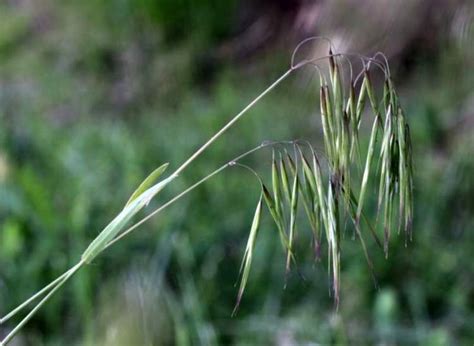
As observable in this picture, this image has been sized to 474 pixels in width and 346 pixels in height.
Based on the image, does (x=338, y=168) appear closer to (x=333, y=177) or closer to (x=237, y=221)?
(x=333, y=177)

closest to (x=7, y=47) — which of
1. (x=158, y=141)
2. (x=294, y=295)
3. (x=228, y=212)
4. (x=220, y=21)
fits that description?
(x=220, y=21)

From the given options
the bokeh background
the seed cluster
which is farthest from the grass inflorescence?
the bokeh background

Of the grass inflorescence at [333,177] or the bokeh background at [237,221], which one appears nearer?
the grass inflorescence at [333,177]

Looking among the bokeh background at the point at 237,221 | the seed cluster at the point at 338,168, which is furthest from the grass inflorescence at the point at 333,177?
the bokeh background at the point at 237,221

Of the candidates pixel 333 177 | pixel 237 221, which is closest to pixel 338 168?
pixel 333 177

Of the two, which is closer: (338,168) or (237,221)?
(338,168)

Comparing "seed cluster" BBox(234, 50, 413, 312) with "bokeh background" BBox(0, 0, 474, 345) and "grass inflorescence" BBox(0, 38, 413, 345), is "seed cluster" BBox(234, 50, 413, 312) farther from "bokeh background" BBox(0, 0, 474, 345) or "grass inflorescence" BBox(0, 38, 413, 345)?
"bokeh background" BBox(0, 0, 474, 345)

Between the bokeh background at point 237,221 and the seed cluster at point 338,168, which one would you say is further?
the bokeh background at point 237,221

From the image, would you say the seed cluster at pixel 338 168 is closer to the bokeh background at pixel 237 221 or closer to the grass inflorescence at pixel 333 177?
the grass inflorescence at pixel 333 177

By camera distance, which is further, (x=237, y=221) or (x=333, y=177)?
(x=237, y=221)
